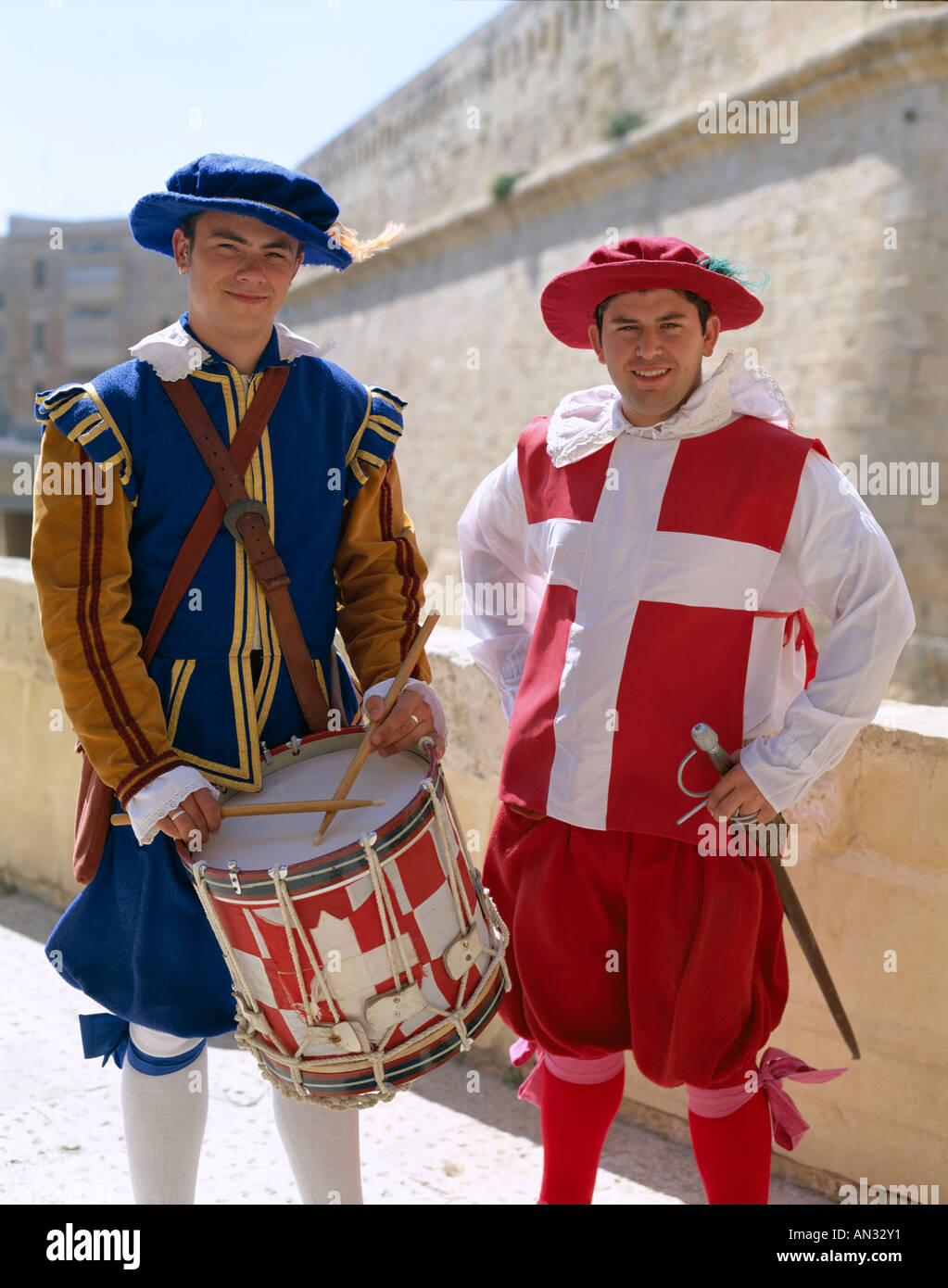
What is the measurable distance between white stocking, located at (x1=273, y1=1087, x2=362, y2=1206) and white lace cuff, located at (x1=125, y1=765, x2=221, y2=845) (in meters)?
0.59

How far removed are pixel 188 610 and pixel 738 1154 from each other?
1.38 metres

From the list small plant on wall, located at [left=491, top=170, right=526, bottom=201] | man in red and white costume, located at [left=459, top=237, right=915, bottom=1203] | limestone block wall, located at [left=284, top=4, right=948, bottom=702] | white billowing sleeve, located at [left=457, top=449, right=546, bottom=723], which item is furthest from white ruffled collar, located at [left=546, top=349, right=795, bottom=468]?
small plant on wall, located at [left=491, top=170, right=526, bottom=201]

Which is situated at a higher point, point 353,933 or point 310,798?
point 310,798

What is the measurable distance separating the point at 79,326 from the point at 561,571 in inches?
2064

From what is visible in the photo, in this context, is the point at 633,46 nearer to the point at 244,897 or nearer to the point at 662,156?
the point at 662,156

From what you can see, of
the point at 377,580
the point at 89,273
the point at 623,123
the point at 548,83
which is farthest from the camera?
the point at 89,273

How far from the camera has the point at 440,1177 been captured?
2785mm

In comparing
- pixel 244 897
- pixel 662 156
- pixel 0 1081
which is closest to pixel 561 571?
pixel 244 897

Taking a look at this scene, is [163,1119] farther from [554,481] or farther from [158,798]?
[554,481]

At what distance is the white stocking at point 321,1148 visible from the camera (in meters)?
2.23

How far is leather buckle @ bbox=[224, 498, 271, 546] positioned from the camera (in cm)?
211

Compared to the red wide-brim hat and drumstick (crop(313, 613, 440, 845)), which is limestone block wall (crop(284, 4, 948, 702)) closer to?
the red wide-brim hat

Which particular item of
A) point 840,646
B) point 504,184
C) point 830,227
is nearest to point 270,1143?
point 840,646

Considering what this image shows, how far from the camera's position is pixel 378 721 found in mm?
2080
